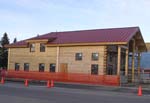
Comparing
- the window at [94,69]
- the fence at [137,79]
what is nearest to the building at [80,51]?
the window at [94,69]

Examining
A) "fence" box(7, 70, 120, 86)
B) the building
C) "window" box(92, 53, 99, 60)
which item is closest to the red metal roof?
the building

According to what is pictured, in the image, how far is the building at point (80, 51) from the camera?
4369 centimetres

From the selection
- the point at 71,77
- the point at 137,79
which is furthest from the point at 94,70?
the point at 137,79

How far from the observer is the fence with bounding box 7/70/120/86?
4019 cm

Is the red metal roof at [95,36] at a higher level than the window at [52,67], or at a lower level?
higher

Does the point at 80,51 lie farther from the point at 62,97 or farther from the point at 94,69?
the point at 62,97

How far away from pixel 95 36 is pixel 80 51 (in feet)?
8.73

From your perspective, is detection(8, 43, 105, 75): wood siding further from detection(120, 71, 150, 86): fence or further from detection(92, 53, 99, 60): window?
detection(120, 71, 150, 86): fence

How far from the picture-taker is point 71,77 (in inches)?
1711

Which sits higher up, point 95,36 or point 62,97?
point 95,36

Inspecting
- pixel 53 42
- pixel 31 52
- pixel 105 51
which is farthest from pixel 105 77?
pixel 31 52

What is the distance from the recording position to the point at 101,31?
4828 centimetres

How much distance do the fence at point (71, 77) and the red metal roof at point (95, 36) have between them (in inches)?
178

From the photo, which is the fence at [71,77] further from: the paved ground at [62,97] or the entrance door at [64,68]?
the paved ground at [62,97]
